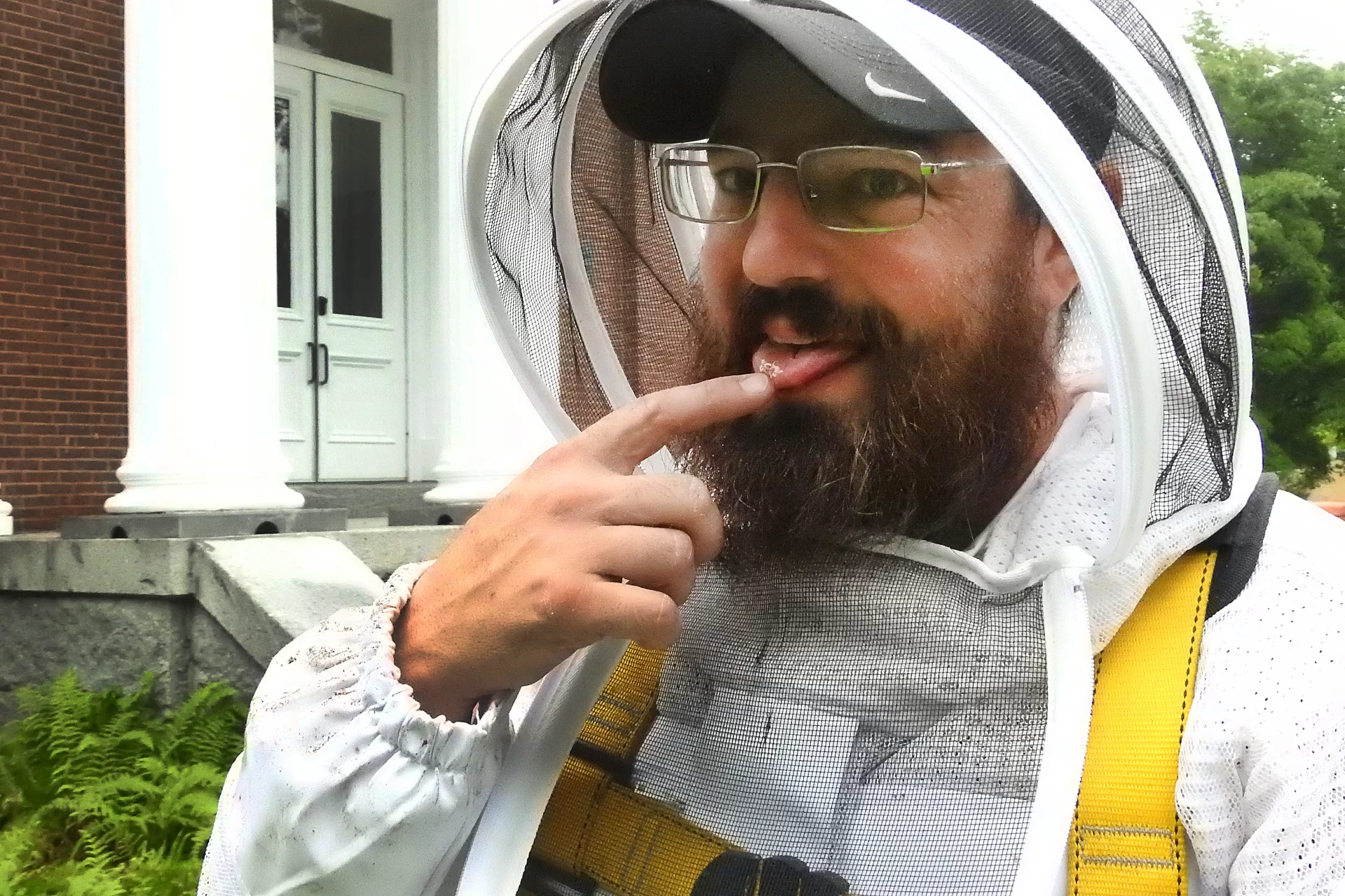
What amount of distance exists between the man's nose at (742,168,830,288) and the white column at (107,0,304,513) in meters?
4.33

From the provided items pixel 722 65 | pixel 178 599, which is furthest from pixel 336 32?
pixel 722 65

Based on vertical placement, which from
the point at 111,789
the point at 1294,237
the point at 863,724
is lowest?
the point at 111,789

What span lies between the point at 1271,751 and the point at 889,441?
0.45 meters

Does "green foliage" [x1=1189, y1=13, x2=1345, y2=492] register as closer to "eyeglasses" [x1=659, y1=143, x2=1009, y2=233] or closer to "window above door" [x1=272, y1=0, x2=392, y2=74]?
"window above door" [x1=272, y1=0, x2=392, y2=74]

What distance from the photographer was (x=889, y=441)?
3.99ft

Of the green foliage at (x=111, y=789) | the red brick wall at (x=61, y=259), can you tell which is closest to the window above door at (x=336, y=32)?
the red brick wall at (x=61, y=259)

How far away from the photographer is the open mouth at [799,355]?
124 cm

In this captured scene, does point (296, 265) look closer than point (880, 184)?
No

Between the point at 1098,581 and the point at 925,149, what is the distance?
1.51 feet

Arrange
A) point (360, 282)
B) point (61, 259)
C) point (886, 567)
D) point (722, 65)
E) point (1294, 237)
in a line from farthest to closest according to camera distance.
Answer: point (1294, 237), point (360, 282), point (61, 259), point (722, 65), point (886, 567)

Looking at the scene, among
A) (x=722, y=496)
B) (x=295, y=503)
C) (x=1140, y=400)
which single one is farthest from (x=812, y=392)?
(x=295, y=503)

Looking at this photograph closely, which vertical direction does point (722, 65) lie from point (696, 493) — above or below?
above

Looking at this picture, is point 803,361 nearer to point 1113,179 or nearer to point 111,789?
point 1113,179

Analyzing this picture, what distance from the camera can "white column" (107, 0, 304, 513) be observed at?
5.06 metres
